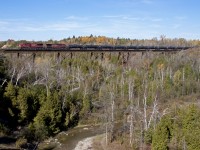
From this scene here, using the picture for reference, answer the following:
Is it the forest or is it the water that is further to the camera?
the water

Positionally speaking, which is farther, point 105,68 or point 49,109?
point 105,68

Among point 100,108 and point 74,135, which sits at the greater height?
point 100,108

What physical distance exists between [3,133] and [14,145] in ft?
12.9

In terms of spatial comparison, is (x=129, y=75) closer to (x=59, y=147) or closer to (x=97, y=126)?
(x=97, y=126)

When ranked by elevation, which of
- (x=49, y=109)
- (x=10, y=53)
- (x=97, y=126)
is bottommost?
(x=97, y=126)

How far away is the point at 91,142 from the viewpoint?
4950 centimetres

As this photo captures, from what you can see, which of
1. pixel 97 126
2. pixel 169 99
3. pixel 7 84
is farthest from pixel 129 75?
pixel 7 84

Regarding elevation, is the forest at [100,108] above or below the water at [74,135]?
above

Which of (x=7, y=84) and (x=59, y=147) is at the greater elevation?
A: (x=7, y=84)

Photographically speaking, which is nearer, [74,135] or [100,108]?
[74,135]

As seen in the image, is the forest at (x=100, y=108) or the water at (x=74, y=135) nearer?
the forest at (x=100, y=108)

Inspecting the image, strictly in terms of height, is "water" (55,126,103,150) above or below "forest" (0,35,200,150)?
below

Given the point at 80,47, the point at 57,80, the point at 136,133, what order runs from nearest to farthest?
1. the point at 136,133
2. the point at 57,80
3. the point at 80,47

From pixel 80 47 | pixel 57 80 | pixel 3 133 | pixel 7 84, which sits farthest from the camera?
pixel 80 47
